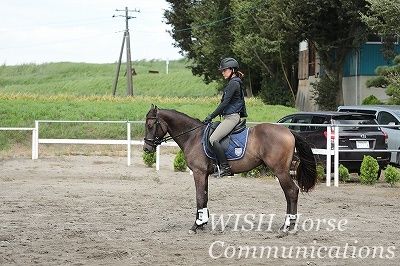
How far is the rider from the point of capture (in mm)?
11742

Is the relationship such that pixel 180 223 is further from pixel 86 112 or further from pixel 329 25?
pixel 86 112

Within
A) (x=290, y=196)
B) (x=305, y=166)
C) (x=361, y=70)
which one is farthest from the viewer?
(x=361, y=70)

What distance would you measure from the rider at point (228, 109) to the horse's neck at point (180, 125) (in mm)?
426

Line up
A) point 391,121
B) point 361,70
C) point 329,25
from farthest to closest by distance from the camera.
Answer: point 361,70
point 329,25
point 391,121

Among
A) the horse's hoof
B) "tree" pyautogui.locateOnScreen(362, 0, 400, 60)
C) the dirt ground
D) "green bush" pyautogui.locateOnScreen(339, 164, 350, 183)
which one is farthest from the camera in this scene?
"tree" pyautogui.locateOnScreen(362, 0, 400, 60)

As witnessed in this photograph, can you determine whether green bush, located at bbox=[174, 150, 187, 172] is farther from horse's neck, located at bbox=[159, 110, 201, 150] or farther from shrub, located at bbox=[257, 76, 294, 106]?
shrub, located at bbox=[257, 76, 294, 106]

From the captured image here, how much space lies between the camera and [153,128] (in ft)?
40.8

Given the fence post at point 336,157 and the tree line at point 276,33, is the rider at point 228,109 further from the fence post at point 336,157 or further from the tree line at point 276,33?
the tree line at point 276,33

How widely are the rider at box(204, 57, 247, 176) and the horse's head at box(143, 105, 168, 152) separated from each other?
0.87 m

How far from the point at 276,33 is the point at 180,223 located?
36726mm

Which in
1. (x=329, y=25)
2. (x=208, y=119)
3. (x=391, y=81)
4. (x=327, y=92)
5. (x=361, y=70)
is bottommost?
(x=208, y=119)

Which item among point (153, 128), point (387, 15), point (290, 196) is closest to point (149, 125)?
point (153, 128)

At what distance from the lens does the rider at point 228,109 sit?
11.7 metres

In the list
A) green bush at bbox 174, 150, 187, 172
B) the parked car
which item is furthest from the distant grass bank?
the parked car
